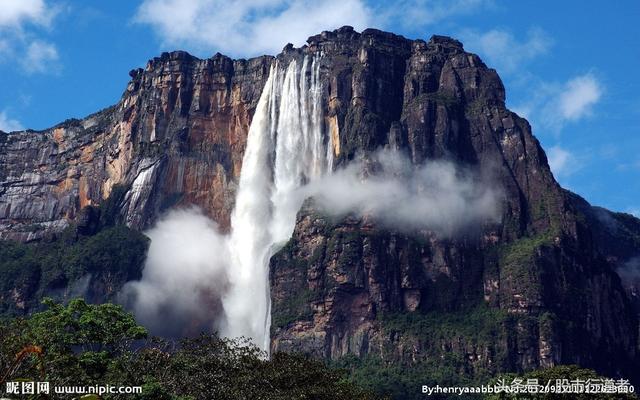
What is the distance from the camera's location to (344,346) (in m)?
145

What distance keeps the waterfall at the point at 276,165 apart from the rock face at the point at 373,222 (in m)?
2.64

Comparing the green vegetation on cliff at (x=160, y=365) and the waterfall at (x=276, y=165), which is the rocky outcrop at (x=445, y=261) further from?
the green vegetation on cliff at (x=160, y=365)

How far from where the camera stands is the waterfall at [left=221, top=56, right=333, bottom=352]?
16700 centimetres

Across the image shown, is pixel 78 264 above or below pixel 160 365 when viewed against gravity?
above

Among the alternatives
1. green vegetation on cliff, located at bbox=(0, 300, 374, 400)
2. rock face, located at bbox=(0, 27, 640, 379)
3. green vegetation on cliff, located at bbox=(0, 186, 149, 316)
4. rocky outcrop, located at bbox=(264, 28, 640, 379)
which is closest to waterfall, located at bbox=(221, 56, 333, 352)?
rock face, located at bbox=(0, 27, 640, 379)

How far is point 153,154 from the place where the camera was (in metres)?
174

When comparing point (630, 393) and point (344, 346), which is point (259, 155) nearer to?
point (344, 346)

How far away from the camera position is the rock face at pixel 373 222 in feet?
481

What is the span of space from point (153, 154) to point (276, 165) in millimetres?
19445

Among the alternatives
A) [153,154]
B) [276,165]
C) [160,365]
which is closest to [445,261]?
[276,165]

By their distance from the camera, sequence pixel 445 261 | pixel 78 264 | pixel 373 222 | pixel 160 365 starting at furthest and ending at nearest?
pixel 78 264 < pixel 373 222 < pixel 445 261 < pixel 160 365

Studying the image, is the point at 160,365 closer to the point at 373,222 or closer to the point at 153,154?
the point at 373,222

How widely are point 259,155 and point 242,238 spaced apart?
13239 mm

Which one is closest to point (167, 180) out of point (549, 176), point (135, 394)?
point (549, 176)
